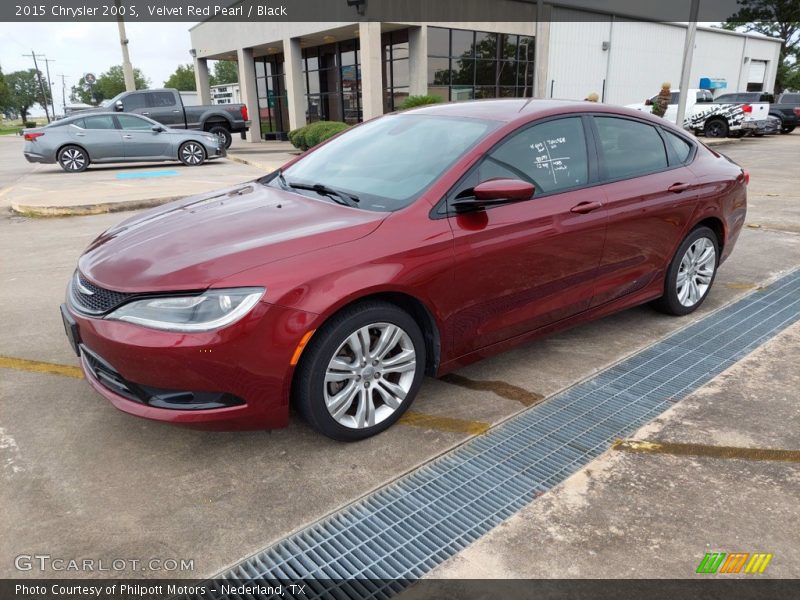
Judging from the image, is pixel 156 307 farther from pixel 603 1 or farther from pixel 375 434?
pixel 603 1

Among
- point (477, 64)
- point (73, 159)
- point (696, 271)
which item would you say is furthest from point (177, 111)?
point (696, 271)

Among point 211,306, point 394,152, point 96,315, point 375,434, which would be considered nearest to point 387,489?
point 375,434

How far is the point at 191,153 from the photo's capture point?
15656mm

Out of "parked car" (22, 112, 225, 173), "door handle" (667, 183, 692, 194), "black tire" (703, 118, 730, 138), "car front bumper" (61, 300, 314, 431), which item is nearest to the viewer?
"car front bumper" (61, 300, 314, 431)

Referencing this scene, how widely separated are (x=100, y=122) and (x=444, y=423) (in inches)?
565

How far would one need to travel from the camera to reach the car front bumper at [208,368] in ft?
8.42

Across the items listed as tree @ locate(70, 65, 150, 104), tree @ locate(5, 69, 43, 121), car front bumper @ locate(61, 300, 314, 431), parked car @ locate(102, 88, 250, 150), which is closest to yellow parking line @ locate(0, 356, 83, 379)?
car front bumper @ locate(61, 300, 314, 431)

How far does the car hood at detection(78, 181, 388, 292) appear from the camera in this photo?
8.80ft

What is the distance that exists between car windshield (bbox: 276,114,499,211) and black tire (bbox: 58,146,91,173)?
1294 centimetres

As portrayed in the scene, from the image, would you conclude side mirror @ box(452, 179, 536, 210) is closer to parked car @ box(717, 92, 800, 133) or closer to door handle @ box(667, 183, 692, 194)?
door handle @ box(667, 183, 692, 194)

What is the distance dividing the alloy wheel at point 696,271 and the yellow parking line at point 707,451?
1840mm

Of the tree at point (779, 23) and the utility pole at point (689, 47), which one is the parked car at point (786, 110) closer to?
the utility pole at point (689, 47)

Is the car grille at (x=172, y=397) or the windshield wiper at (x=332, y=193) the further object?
the windshield wiper at (x=332, y=193)

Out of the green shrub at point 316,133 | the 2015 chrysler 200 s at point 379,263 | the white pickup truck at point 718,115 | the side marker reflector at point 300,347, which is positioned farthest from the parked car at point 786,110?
the side marker reflector at point 300,347
